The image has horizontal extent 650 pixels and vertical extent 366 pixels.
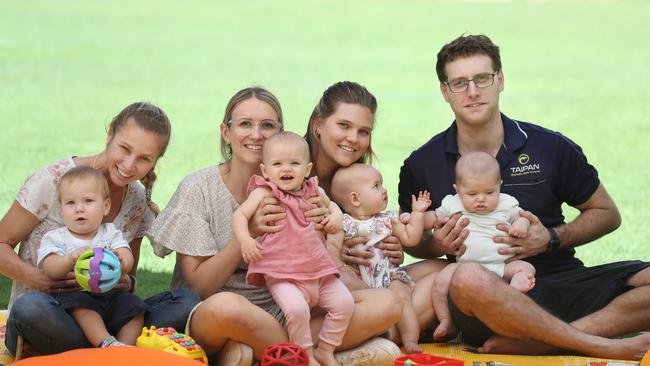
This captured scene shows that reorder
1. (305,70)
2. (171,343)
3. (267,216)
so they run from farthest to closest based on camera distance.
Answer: (305,70)
(267,216)
(171,343)

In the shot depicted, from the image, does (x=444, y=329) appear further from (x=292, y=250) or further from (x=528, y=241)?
(x=292, y=250)

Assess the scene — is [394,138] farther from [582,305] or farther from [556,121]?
[582,305]

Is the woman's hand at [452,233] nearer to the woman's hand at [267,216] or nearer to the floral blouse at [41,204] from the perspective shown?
the woman's hand at [267,216]

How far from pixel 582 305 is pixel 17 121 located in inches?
403

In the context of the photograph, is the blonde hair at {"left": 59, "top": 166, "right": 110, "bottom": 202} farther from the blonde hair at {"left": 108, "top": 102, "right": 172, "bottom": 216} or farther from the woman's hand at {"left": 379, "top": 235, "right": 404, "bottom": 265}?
the woman's hand at {"left": 379, "top": 235, "right": 404, "bottom": 265}

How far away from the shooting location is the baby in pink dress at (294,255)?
15.1ft

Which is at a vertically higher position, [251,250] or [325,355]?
[251,250]

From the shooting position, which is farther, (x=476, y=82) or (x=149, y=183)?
(x=476, y=82)

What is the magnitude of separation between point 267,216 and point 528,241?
52.5 inches

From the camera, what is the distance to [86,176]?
183 inches

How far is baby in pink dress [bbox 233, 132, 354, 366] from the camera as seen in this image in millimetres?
4590

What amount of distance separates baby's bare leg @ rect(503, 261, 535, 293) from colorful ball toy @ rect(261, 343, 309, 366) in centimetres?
118

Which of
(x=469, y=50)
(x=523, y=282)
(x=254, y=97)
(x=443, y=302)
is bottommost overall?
(x=443, y=302)

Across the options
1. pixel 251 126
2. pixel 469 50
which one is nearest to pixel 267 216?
pixel 251 126
